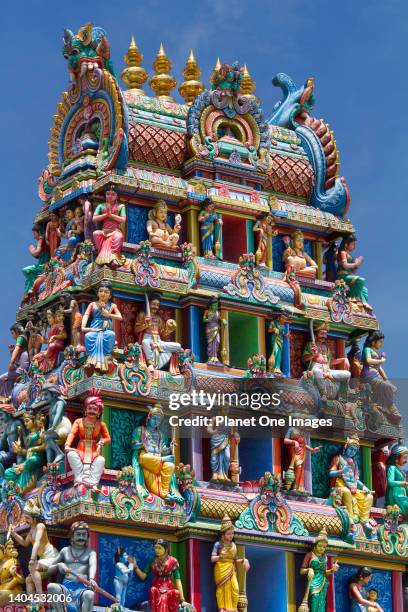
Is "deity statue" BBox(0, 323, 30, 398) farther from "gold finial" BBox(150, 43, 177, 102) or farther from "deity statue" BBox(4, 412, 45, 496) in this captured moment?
"gold finial" BBox(150, 43, 177, 102)

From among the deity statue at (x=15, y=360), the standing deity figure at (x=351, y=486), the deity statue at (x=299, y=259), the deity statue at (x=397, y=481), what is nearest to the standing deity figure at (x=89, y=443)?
the deity statue at (x=15, y=360)

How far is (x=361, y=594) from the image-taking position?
43156 millimetres

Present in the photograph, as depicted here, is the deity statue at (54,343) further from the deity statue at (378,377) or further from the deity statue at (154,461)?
the deity statue at (378,377)

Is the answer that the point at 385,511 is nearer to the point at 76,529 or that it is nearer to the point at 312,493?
the point at 312,493

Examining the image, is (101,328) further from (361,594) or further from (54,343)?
(361,594)

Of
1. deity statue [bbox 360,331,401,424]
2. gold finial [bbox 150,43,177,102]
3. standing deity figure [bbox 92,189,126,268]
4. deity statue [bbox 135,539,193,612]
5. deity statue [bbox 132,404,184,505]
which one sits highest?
gold finial [bbox 150,43,177,102]

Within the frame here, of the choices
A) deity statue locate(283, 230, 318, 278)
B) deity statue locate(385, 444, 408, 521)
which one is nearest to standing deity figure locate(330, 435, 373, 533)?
deity statue locate(385, 444, 408, 521)

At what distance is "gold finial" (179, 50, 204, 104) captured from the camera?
46062 mm

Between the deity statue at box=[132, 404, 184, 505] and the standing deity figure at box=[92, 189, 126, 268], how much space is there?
2.82 m

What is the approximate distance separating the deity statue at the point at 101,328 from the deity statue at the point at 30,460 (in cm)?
162

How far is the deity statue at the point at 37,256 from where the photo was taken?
44688 mm

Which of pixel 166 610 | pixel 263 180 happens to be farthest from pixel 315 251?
pixel 166 610

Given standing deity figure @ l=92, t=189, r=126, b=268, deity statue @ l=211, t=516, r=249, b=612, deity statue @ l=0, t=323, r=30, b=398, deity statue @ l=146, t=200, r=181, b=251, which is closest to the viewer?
deity statue @ l=211, t=516, r=249, b=612

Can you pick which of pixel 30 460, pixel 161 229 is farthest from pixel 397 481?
pixel 30 460
